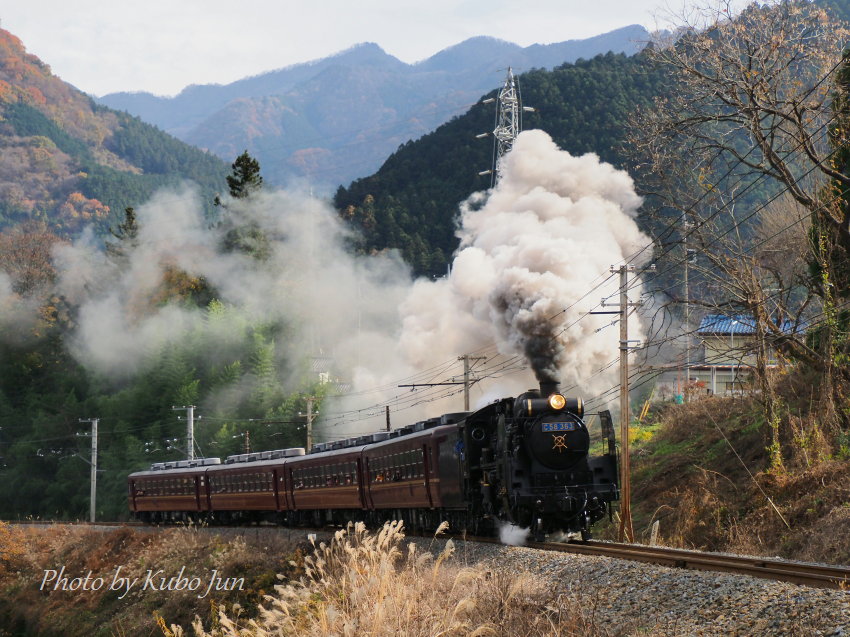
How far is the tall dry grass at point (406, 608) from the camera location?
27.7 ft

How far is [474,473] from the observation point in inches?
801

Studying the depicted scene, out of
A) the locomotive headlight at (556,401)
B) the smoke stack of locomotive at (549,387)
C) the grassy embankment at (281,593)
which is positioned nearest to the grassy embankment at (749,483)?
the smoke stack of locomotive at (549,387)

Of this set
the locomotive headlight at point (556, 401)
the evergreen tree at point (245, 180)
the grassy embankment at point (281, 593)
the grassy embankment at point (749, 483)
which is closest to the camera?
the grassy embankment at point (281, 593)

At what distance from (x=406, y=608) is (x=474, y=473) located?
11846 millimetres

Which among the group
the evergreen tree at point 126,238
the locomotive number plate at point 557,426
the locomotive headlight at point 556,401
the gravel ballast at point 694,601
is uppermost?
the evergreen tree at point 126,238

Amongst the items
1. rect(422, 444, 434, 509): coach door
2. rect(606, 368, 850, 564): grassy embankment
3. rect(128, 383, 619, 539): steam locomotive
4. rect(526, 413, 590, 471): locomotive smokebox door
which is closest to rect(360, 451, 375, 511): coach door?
rect(128, 383, 619, 539): steam locomotive

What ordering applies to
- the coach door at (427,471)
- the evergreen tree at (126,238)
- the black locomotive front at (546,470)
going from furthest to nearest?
the evergreen tree at (126,238) → the coach door at (427,471) → the black locomotive front at (546,470)

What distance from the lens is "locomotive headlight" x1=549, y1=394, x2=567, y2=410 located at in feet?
62.4

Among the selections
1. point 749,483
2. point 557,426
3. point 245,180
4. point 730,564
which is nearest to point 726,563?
point 730,564

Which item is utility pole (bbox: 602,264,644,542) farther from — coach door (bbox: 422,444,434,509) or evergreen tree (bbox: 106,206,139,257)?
evergreen tree (bbox: 106,206,139,257)

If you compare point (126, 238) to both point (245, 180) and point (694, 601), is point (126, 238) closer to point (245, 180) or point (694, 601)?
point (245, 180)

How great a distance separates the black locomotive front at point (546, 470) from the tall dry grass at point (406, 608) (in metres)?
6.49

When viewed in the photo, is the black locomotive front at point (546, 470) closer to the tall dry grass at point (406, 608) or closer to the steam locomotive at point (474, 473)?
the steam locomotive at point (474, 473)

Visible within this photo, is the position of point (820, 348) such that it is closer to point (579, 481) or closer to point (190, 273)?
point (579, 481)
